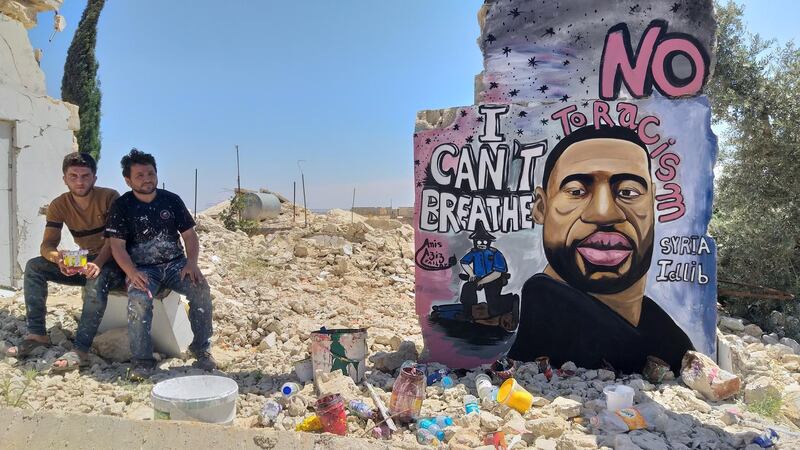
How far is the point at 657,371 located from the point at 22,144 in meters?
7.58

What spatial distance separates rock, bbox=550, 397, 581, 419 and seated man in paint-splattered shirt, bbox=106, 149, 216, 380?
267 centimetres

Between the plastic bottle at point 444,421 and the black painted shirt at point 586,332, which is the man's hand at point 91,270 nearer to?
the plastic bottle at point 444,421

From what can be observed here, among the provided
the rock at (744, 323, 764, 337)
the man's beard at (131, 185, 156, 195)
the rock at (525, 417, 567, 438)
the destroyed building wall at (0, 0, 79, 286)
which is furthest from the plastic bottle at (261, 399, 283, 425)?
the rock at (744, 323, 764, 337)

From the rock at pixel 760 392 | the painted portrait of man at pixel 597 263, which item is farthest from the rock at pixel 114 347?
the rock at pixel 760 392

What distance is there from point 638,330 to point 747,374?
0.92 m

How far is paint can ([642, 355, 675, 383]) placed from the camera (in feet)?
14.2

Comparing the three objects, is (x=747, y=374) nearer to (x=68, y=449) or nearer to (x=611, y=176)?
(x=611, y=176)

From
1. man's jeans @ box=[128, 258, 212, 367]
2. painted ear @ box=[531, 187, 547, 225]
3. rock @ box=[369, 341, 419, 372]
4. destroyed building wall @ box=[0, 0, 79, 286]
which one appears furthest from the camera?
destroyed building wall @ box=[0, 0, 79, 286]

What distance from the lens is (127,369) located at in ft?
13.5

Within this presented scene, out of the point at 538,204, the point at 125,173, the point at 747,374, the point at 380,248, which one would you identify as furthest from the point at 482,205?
the point at 380,248

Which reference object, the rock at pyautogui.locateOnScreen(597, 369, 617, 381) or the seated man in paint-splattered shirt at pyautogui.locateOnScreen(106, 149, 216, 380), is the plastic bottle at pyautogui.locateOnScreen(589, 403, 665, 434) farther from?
the seated man in paint-splattered shirt at pyautogui.locateOnScreen(106, 149, 216, 380)

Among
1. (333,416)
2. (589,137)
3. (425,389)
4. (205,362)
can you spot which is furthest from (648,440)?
(205,362)

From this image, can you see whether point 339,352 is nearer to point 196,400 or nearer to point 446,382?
point 446,382

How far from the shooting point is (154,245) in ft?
14.4
